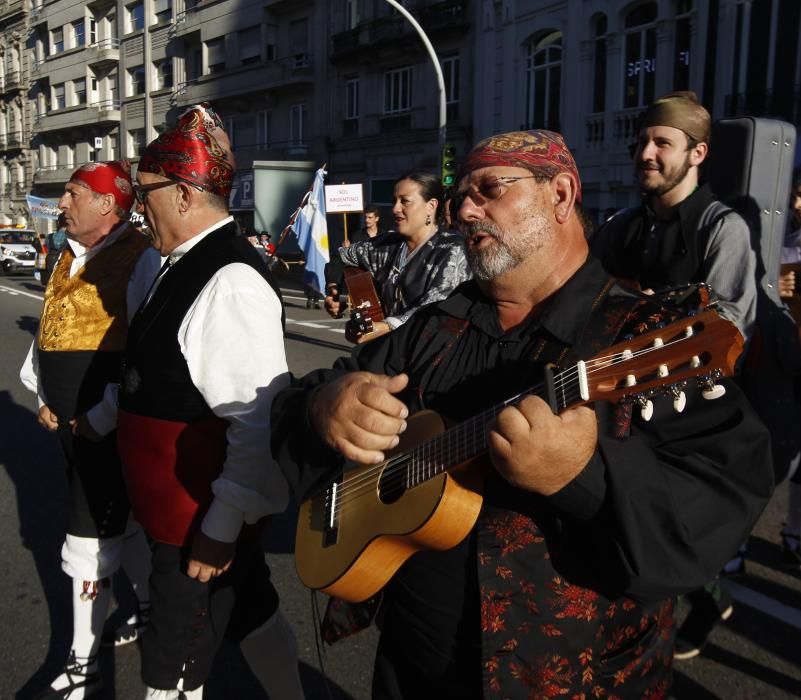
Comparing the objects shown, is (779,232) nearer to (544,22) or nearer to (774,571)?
(774,571)

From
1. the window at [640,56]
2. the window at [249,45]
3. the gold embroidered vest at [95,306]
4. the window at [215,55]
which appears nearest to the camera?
the gold embroidered vest at [95,306]

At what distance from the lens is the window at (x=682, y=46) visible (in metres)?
17.2

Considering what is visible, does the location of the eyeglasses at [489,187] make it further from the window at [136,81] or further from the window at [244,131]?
the window at [136,81]

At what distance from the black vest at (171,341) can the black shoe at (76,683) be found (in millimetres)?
1191

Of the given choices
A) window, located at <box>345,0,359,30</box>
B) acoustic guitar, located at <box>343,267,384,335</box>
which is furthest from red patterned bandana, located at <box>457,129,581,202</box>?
window, located at <box>345,0,359,30</box>

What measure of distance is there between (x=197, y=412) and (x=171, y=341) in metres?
0.22

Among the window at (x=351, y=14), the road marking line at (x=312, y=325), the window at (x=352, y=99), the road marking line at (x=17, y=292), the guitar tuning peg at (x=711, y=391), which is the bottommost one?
the road marking line at (x=17, y=292)

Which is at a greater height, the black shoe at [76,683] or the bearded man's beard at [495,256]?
the bearded man's beard at [495,256]

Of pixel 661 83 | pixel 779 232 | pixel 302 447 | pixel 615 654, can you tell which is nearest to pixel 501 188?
pixel 302 447

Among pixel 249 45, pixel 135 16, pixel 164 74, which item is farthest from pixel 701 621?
pixel 135 16

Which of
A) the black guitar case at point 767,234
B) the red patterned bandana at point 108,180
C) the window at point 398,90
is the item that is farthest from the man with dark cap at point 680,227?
the window at point 398,90

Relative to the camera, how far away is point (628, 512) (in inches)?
52.1

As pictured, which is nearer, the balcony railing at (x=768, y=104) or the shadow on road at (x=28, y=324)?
the shadow on road at (x=28, y=324)

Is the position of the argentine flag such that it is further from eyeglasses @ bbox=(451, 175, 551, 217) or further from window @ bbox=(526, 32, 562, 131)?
eyeglasses @ bbox=(451, 175, 551, 217)
